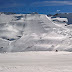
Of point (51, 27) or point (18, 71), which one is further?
point (51, 27)

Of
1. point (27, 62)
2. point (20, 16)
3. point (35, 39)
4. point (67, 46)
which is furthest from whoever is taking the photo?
point (20, 16)

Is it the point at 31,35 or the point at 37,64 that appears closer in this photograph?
the point at 37,64

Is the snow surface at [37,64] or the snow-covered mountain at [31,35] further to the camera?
the snow-covered mountain at [31,35]

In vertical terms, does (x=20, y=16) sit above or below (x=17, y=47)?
above

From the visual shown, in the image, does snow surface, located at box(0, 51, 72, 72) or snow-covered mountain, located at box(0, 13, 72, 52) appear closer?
snow surface, located at box(0, 51, 72, 72)

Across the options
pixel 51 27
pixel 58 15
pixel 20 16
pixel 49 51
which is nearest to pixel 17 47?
pixel 49 51

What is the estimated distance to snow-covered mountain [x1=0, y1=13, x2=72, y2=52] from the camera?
16312 millimetres

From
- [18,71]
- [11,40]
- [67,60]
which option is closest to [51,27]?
[11,40]

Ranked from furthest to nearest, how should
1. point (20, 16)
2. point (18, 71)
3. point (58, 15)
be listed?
point (58, 15) → point (20, 16) → point (18, 71)

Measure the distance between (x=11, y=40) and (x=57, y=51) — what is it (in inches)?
194

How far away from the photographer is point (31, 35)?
18.5 meters

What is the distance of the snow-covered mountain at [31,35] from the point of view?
16.3m

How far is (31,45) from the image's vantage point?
54.4ft

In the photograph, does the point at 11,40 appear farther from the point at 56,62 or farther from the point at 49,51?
the point at 56,62
